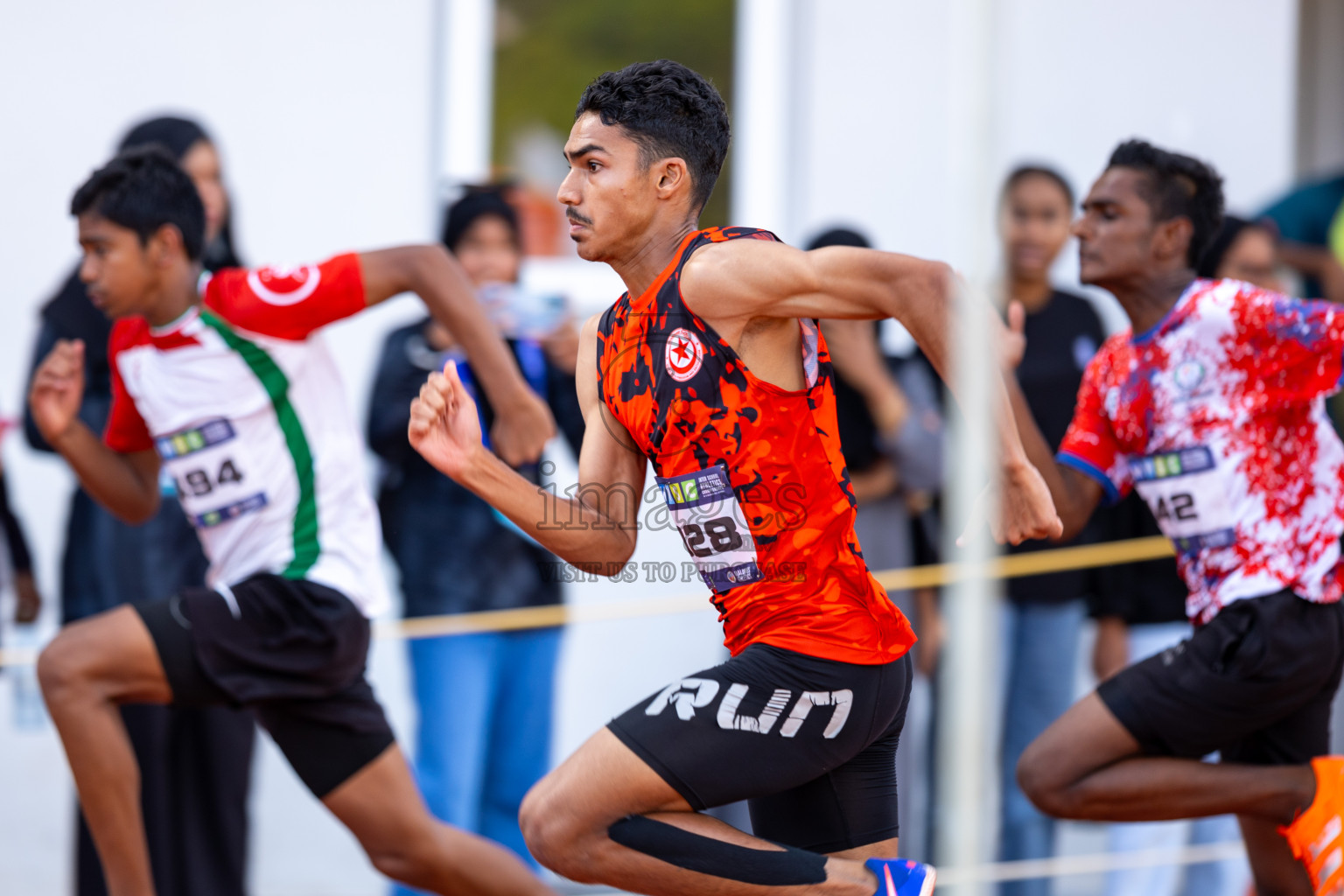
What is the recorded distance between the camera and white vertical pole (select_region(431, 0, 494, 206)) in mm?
5508

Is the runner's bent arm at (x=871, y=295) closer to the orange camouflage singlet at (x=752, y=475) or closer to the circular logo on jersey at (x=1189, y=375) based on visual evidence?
the orange camouflage singlet at (x=752, y=475)

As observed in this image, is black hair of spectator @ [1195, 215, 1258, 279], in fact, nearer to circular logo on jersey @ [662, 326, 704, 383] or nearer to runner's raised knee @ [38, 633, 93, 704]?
circular logo on jersey @ [662, 326, 704, 383]

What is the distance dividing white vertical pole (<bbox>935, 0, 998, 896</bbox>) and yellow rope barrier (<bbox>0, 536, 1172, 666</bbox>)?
1.69 meters

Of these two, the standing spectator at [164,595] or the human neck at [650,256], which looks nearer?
the human neck at [650,256]

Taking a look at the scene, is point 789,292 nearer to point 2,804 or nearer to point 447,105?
point 447,105

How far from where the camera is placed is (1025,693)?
16.1ft

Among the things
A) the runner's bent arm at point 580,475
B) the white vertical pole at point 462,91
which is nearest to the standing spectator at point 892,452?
the white vertical pole at point 462,91

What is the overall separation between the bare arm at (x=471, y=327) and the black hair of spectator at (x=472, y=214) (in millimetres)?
1065

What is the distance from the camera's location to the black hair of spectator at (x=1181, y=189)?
3662 mm

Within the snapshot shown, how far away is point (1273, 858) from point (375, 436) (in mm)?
2725

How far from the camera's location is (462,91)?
5.56 meters

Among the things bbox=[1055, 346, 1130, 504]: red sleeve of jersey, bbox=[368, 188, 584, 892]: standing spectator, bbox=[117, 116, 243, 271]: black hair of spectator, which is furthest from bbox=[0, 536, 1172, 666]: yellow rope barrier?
bbox=[117, 116, 243, 271]: black hair of spectator

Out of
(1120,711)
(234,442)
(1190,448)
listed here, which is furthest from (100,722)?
(1190,448)

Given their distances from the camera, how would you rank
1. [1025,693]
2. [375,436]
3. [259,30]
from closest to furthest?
[375,436] < [1025,693] < [259,30]
